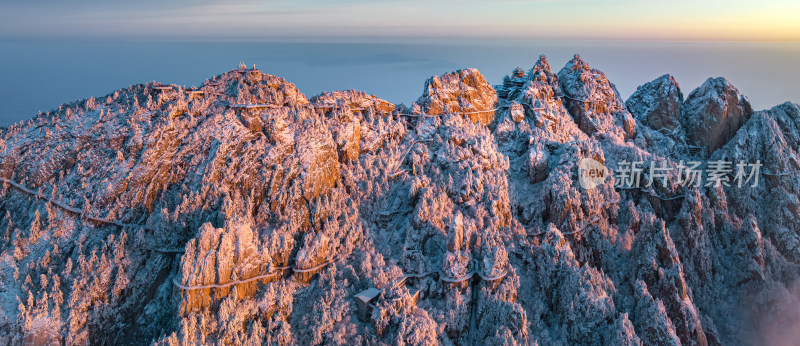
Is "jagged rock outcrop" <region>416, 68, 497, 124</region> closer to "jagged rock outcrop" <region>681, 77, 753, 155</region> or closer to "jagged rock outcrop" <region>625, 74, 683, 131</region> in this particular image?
"jagged rock outcrop" <region>625, 74, 683, 131</region>

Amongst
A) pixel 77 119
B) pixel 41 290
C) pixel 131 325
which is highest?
pixel 77 119

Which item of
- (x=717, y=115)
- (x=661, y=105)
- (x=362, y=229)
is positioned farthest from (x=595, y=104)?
(x=362, y=229)

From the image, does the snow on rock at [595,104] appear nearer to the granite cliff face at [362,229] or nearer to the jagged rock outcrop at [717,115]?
the granite cliff face at [362,229]

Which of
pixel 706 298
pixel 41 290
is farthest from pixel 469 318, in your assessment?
pixel 41 290

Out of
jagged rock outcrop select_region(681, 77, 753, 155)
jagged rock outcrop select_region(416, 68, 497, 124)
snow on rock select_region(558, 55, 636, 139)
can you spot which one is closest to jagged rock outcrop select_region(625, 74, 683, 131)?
jagged rock outcrop select_region(681, 77, 753, 155)

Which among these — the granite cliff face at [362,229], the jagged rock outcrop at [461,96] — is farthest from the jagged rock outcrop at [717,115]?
the jagged rock outcrop at [461,96]

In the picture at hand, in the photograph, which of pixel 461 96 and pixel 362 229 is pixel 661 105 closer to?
pixel 461 96

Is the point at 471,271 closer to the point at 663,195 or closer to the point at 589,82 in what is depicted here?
the point at 663,195
